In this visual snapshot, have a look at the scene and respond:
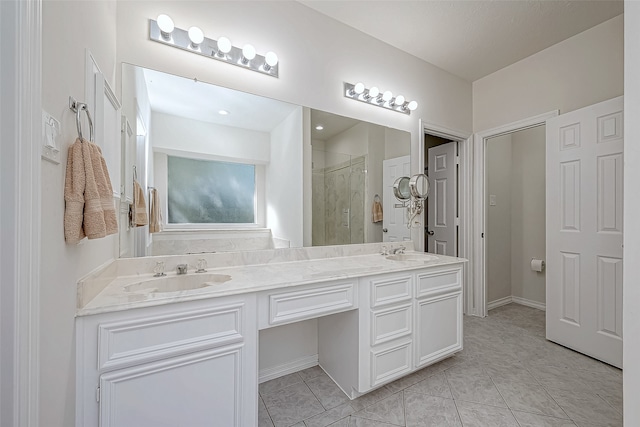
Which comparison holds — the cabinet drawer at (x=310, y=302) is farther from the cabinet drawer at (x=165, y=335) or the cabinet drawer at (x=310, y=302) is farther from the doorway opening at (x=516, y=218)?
the doorway opening at (x=516, y=218)

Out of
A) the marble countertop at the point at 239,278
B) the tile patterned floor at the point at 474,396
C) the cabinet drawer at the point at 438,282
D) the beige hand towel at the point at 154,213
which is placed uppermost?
the beige hand towel at the point at 154,213

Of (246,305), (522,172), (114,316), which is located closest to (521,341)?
(522,172)

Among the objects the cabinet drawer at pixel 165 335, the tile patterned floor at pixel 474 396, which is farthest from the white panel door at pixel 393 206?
the cabinet drawer at pixel 165 335

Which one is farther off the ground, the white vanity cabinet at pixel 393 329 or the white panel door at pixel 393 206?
the white panel door at pixel 393 206

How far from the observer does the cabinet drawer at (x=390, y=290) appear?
1.61 m

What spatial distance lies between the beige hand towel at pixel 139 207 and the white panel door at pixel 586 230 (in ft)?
10.4

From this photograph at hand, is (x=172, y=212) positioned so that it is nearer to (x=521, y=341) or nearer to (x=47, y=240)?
(x=47, y=240)

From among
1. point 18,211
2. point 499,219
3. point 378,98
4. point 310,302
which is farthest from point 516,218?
point 18,211

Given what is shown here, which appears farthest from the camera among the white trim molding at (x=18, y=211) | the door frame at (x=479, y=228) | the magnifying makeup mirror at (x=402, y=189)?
the door frame at (x=479, y=228)

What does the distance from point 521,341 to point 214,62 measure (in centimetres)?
329

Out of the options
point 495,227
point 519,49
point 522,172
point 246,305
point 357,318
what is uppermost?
point 519,49

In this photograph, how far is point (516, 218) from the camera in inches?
136

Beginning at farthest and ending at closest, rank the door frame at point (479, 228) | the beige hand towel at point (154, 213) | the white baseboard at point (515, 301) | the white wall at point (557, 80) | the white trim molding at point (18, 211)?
the white baseboard at point (515, 301) < the door frame at point (479, 228) < the white wall at point (557, 80) < the beige hand towel at point (154, 213) < the white trim molding at point (18, 211)

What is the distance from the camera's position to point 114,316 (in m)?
0.97
